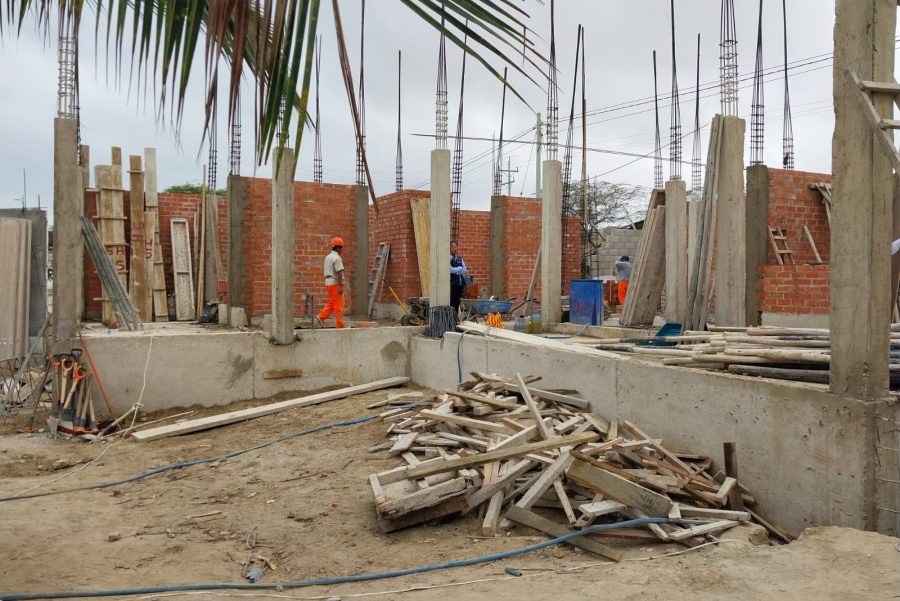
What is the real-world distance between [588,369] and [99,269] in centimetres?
734

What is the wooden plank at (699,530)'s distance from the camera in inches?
179

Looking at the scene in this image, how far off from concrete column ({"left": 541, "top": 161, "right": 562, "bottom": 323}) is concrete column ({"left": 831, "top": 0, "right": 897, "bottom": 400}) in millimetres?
7017

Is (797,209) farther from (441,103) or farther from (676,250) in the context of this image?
(441,103)

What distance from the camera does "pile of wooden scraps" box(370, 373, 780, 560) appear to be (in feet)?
15.8

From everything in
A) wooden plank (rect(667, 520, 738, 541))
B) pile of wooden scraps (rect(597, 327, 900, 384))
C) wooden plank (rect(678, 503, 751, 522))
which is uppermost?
pile of wooden scraps (rect(597, 327, 900, 384))

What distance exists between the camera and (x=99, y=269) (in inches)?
394

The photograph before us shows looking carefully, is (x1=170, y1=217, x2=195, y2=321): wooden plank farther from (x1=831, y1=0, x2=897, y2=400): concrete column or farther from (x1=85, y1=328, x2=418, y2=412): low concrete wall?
(x1=831, y1=0, x2=897, y2=400): concrete column

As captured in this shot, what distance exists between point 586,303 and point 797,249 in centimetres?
410

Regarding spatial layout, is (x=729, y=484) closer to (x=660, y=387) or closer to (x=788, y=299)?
(x=660, y=387)

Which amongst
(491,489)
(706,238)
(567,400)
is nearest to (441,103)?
(706,238)

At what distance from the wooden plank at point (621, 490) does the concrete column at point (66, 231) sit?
272 inches

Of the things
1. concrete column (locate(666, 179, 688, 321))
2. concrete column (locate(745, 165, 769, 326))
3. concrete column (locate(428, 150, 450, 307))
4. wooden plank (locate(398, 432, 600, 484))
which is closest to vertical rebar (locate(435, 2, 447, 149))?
concrete column (locate(428, 150, 450, 307))

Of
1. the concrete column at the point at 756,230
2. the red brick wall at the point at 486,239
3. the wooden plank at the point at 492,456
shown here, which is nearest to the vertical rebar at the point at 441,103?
the red brick wall at the point at 486,239

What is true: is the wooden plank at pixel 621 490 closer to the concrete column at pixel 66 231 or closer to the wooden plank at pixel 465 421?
the wooden plank at pixel 465 421
